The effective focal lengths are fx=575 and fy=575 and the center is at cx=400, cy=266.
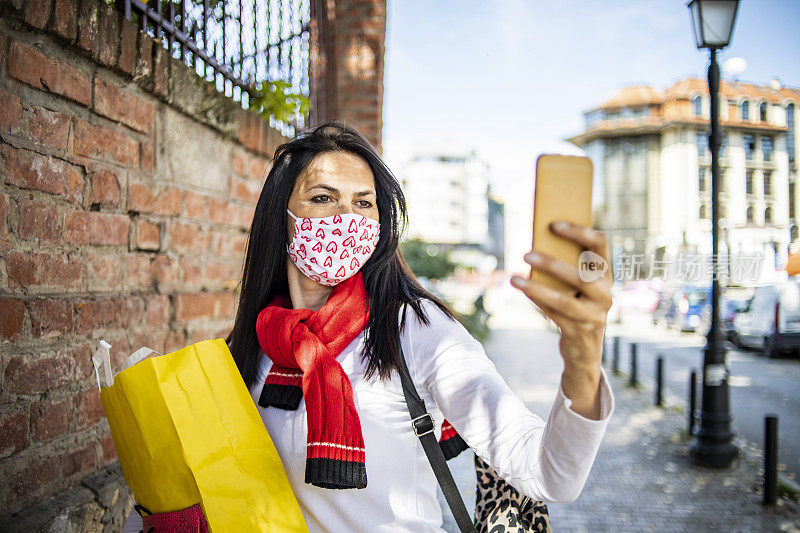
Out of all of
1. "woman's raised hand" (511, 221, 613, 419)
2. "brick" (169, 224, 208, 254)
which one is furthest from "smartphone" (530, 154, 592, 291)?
"brick" (169, 224, 208, 254)

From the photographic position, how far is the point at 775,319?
13.2 meters

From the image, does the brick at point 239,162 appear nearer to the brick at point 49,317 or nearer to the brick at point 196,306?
the brick at point 196,306

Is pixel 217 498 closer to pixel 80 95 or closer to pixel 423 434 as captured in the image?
pixel 423 434

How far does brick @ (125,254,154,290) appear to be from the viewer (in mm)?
2125

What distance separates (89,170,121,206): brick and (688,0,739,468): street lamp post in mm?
5415

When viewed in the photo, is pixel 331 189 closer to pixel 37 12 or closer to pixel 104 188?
pixel 104 188

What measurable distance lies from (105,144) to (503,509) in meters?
1.74

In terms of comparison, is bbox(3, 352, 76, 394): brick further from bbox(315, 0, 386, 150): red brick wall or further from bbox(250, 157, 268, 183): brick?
bbox(315, 0, 386, 150): red brick wall

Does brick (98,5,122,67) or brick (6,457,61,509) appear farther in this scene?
brick (98,5,122,67)

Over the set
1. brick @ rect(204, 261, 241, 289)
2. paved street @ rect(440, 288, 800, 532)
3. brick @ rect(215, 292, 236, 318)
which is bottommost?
paved street @ rect(440, 288, 800, 532)

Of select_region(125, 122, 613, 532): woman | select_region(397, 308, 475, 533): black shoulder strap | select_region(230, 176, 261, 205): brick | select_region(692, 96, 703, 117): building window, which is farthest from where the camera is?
select_region(692, 96, 703, 117): building window

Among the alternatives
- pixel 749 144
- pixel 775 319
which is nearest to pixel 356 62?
pixel 749 144

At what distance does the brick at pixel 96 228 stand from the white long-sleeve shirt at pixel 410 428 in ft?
2.82

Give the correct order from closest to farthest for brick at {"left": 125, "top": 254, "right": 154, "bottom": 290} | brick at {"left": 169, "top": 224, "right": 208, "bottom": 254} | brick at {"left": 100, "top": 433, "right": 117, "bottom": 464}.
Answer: brick at {"left": 100, "top": 433, "right": 117, "bottom": 464} → brick at {"left": 125, "top": 254, "right": 154, "bottom": 290} → brick at {"left": 169, "top": 224, "right": 208, "bottom": 254}
